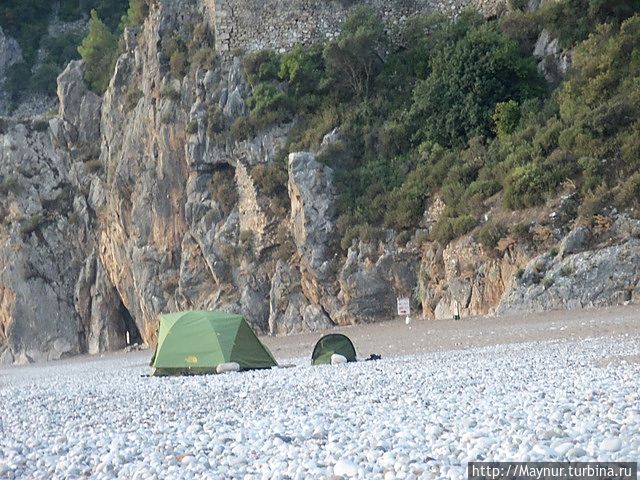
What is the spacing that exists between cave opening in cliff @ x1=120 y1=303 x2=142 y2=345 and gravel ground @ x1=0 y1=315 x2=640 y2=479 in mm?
28749

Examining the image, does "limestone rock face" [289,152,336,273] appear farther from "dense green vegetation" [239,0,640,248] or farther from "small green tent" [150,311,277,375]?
"small green tent" [150,311,277,375]

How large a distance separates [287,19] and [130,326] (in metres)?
15.1

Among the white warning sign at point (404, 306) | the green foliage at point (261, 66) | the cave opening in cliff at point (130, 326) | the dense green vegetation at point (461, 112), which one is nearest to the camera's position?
the dense green vegetation at point (461, 112)

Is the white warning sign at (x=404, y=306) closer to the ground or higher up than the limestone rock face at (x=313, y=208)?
closer to the ground

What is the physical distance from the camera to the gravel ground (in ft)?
21.0

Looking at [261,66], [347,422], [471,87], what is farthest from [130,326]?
[347,422]

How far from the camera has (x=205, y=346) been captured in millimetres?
17125

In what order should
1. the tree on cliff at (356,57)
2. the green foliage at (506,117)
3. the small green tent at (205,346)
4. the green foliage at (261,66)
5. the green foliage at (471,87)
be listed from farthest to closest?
the green foliage at (261,66) → the tree on cliff at (356,57) → the green foliage at (471,87) → the green foliage at (506,117) → the small green tent at (205,346)

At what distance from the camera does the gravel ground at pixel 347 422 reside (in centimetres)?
639

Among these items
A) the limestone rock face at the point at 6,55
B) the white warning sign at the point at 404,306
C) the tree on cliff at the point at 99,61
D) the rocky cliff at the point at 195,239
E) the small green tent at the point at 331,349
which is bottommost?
the small green tent at the point at 331,349

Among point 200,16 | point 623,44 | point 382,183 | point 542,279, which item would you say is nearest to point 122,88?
point 200,16

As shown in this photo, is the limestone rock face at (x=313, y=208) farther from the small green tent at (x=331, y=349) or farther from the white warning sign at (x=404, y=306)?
the small green tent at (x=331, y=349)

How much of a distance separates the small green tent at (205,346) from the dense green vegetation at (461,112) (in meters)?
10.0

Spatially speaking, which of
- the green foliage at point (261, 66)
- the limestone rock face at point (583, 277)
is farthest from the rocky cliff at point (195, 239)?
the green foliage at point (261, 66)
